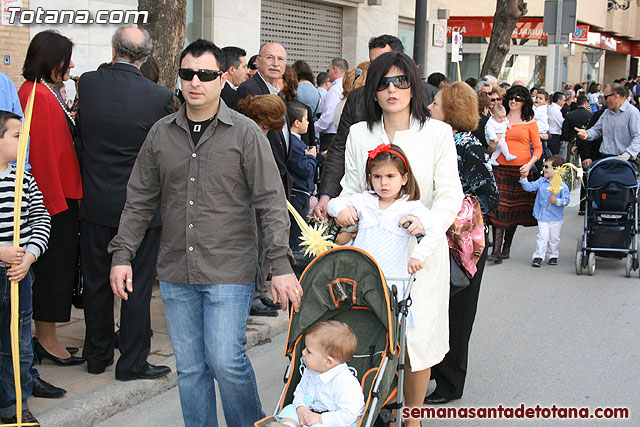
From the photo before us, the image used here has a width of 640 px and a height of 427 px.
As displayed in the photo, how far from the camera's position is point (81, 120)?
Answer: 5.16 metres

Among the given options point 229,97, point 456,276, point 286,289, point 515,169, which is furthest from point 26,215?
point 515,169

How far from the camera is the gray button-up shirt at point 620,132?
10406 millimetres

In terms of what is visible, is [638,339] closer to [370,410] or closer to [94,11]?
[370,410]

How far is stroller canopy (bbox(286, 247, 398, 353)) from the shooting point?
3.86 metres

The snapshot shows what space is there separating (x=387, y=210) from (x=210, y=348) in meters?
1.13

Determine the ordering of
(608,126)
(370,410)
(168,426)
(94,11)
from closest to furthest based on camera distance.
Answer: (370,410), (168,426), (608,126), (94,11)

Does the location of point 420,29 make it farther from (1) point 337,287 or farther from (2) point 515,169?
(1) point 337,287

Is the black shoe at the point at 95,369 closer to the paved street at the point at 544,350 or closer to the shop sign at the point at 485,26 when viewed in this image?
the paved street at the point at 544,350

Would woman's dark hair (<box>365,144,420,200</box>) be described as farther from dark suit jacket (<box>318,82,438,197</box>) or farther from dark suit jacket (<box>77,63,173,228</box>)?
dark suit jacket (<box>77,63,173,228</box>)

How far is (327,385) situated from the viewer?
12.1 ft

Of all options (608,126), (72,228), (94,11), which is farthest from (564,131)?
(72,228)

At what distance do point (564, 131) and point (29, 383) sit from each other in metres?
14.5

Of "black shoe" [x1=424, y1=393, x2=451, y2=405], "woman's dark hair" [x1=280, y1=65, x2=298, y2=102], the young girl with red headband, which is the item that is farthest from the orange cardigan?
the young girl with red headband

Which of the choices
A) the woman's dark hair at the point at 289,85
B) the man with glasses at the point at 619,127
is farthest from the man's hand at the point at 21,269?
the man with glasses at the point at 619,127
